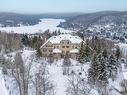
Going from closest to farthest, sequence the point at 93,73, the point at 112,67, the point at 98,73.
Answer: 1. the point at 98,73
2. the point at 93,73
3. the point at 112,67

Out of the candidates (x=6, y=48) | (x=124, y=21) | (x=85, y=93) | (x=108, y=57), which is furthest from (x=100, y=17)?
(x=85, y=93)

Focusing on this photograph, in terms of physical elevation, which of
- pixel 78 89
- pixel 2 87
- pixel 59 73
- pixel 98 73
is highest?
pixel 78 89

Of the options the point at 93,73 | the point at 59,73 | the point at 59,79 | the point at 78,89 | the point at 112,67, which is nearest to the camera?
the point at 78,89

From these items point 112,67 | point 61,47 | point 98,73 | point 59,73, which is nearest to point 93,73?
point 98,73

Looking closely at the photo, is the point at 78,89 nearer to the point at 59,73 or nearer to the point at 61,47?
the point at 59,73

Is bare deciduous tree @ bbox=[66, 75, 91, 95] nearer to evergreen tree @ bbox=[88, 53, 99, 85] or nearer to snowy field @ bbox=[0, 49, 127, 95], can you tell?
snowy field @ bbox=[0, 49, 127, 95]

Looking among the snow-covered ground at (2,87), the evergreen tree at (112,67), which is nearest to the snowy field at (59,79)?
the snow-covered ground at (2,87)

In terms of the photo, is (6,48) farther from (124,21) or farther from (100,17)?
(100,17)

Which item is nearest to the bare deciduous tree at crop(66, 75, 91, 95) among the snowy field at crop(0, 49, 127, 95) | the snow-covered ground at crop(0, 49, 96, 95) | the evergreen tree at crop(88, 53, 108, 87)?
the snowy field at crop(0, 49, 127, 95)

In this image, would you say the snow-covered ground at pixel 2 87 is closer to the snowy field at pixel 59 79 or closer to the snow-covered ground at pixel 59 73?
the snowy field at pixel 59 79
